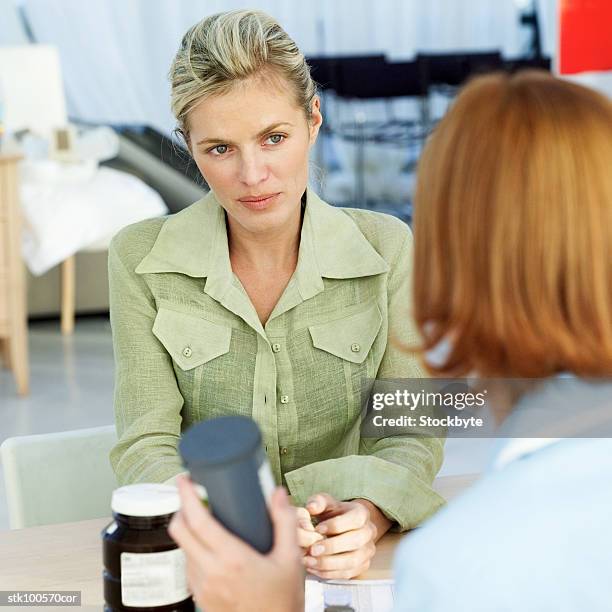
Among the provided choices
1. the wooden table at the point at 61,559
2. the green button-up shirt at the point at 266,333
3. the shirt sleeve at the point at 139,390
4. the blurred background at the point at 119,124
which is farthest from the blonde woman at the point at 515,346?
the blurred background at the point at 119,124

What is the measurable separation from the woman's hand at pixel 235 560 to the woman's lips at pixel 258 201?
2.67ft

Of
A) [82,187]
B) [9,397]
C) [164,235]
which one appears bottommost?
[9,397]

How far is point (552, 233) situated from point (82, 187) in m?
4.56

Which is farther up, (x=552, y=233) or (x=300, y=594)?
(x=552, y=233)

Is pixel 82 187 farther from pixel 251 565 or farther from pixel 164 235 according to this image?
pixel 251 565

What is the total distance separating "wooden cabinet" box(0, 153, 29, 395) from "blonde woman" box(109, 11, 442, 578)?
2525mm

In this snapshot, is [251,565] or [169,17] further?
[169,17]

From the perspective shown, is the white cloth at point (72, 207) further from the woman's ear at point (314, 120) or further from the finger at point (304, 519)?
the finger at point (304, 519)

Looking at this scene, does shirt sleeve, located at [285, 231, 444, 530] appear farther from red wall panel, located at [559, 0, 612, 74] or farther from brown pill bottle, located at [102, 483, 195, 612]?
red wall panel, located at [559, 0, 612, 74]

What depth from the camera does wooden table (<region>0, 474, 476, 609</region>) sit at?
1172 mm

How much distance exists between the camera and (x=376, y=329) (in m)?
1.61

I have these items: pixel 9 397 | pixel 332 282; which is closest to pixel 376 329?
pixel 332 282

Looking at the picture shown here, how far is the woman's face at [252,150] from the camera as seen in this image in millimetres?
1521

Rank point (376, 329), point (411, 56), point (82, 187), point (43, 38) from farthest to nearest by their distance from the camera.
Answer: point (411, 56) → point (43, 38) → point (82, 187) → point (376, 329)
